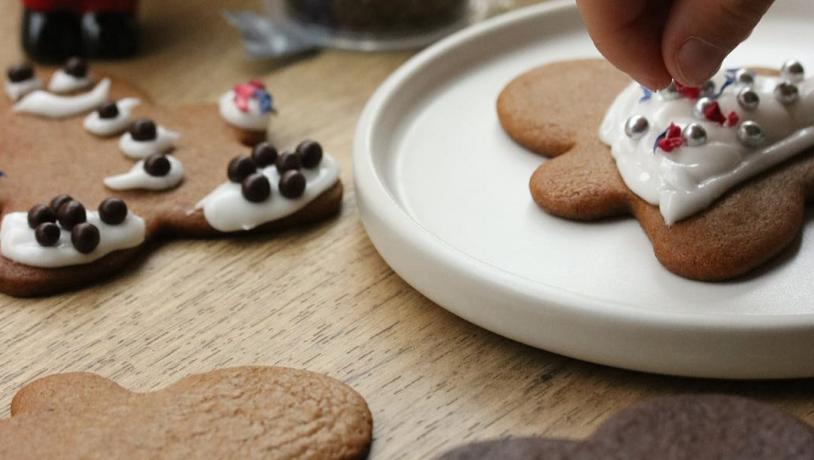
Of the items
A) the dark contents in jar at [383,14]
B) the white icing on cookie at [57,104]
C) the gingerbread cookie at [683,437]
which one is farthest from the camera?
the dark contents in jar at [383,14]

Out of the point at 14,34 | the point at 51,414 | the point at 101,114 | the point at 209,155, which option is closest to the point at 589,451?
the point at 51,414

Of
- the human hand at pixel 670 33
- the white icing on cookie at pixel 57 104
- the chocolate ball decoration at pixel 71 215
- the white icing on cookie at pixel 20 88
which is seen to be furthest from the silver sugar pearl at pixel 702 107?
the white icing on cookie at pixel 20 88

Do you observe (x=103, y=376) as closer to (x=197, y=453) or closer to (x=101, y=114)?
(x=197, y=453)

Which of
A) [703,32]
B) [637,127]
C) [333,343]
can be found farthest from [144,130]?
[703,32]

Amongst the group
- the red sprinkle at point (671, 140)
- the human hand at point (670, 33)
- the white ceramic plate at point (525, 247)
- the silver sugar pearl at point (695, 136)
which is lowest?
the white ceramic plate at point (525, 247)

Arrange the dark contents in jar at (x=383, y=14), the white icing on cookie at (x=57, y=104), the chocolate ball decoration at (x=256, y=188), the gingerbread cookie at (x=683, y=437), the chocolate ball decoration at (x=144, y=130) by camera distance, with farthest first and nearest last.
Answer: the dark contents in jar at (x=383, y=14), the white icing on cookie at (x=57, y=104), the chocolate ball decoration at (x=144, y=130), the chocolate ball decoration at (x=256, y=188), the gingerbread cookie at (x=683, y=437)

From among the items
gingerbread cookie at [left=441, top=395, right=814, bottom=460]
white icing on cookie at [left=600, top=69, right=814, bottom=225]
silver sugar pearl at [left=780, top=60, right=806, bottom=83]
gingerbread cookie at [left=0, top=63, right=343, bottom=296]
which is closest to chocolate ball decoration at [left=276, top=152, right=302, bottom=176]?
gingerbread cookie at [left=0, top=63, right=343, bottom=296]

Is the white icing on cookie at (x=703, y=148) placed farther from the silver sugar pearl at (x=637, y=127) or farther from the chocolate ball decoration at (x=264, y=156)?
the chocolate ball decoration at (x=264, y=156)
